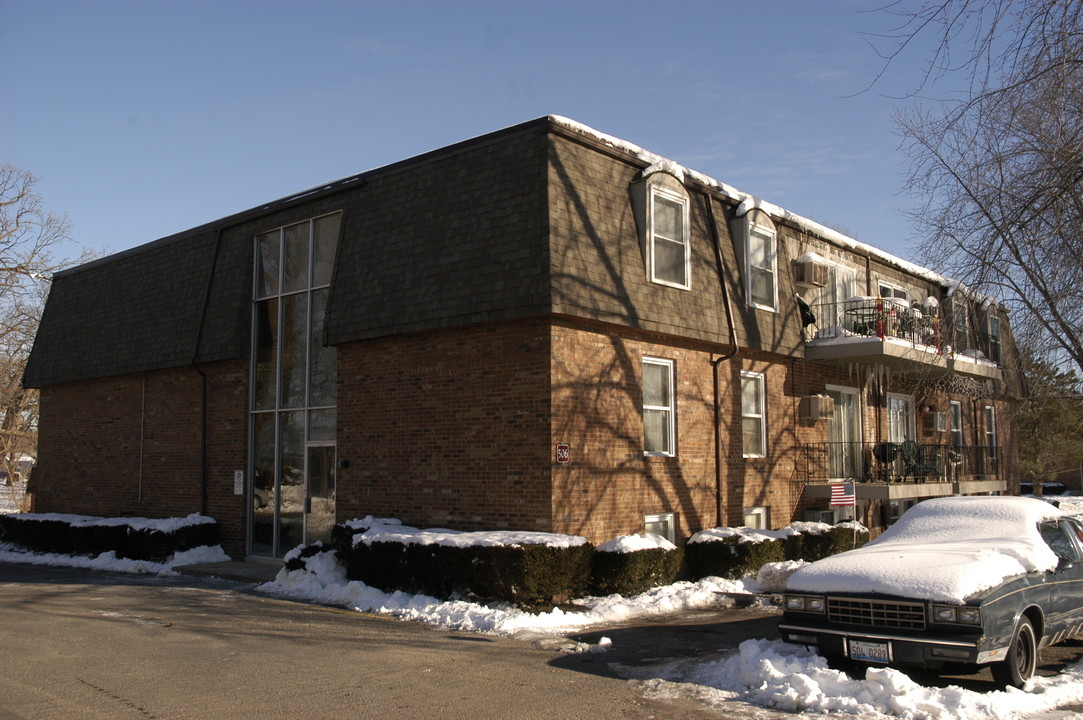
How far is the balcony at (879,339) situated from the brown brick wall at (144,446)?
39.9 ft

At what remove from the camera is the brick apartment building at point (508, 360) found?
13828 millimetres

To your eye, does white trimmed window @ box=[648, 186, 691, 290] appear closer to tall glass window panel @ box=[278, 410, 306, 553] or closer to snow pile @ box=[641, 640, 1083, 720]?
tall glass window panel @ box=[278, 410, 306, 553]

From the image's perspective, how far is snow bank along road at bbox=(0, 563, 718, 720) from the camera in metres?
7.39

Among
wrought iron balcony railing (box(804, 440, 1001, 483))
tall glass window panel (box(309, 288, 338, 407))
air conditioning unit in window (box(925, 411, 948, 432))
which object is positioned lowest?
wrought iron balcony railing (box(804, 440, 1001, 483))

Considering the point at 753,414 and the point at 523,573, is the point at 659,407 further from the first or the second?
the point at 523,573

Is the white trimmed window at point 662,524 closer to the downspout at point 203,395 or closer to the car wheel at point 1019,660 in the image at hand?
the car wheel at point 1019,660

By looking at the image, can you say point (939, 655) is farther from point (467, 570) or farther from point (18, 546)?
point (18, 546)

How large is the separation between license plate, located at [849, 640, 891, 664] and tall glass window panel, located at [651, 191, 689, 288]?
8216 millimetres

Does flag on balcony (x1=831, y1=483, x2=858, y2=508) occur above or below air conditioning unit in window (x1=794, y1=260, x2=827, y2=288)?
below

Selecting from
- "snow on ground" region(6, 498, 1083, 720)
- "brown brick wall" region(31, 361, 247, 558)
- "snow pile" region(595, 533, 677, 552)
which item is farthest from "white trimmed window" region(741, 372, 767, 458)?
"brown brick wall" region(31, 361, 247, 558)

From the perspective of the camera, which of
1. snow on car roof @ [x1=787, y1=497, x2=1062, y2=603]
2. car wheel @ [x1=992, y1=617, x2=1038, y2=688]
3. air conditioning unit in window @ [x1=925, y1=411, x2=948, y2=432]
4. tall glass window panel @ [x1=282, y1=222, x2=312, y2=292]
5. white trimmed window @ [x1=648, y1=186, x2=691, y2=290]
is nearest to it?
car wheel @ [x1=992, y1=617, x2=1038, y2=688]

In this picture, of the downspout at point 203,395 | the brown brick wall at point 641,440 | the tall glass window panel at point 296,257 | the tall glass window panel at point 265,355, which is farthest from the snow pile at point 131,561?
the brown brick wall at point 641,440

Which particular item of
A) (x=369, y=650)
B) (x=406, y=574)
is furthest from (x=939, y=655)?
(x=406, y=574)

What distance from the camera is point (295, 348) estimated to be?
17938mm
